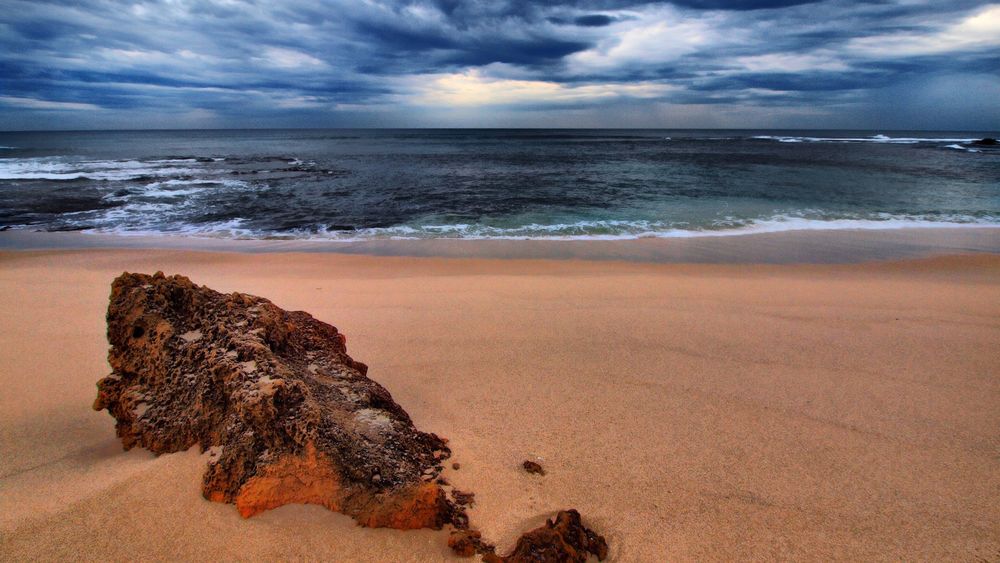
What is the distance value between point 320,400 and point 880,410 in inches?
129

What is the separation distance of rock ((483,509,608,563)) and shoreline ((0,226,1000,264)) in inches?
238

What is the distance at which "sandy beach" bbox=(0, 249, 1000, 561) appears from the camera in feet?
6.42

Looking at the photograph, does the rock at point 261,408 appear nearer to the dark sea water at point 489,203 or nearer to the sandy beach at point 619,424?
the sandy beach at point 619,424

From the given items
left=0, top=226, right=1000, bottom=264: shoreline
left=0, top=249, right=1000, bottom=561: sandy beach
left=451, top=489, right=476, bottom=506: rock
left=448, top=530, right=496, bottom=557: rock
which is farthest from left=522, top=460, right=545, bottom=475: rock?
left=0, top=226, right=1000, bottom=264: shoreline

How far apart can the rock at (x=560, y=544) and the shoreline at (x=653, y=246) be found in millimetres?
6044

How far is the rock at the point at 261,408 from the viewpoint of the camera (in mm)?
1993

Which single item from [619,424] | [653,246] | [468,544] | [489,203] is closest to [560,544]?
[468,544]

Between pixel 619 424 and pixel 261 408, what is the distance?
6.16 ft

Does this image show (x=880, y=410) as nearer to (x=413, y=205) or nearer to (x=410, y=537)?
(x=410, y=537)

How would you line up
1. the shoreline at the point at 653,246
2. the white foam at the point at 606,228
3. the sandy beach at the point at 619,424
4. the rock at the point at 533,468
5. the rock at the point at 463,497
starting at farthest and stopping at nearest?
the white foam at the point at 606,228 → the shoreline at the point at 653,246 → the rock at the point at 533,468 → the rock at the point at 463,497 → the sandy beach at the point at 619,424

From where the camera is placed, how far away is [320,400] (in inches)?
90.3

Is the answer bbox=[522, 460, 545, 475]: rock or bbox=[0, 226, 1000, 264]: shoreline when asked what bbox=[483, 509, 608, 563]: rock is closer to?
bbox=[522, 460, 545, 475]: rock

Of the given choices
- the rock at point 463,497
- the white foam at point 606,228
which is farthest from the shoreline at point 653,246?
the rock at point 463,497

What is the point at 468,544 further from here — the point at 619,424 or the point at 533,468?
the point at 619,424
